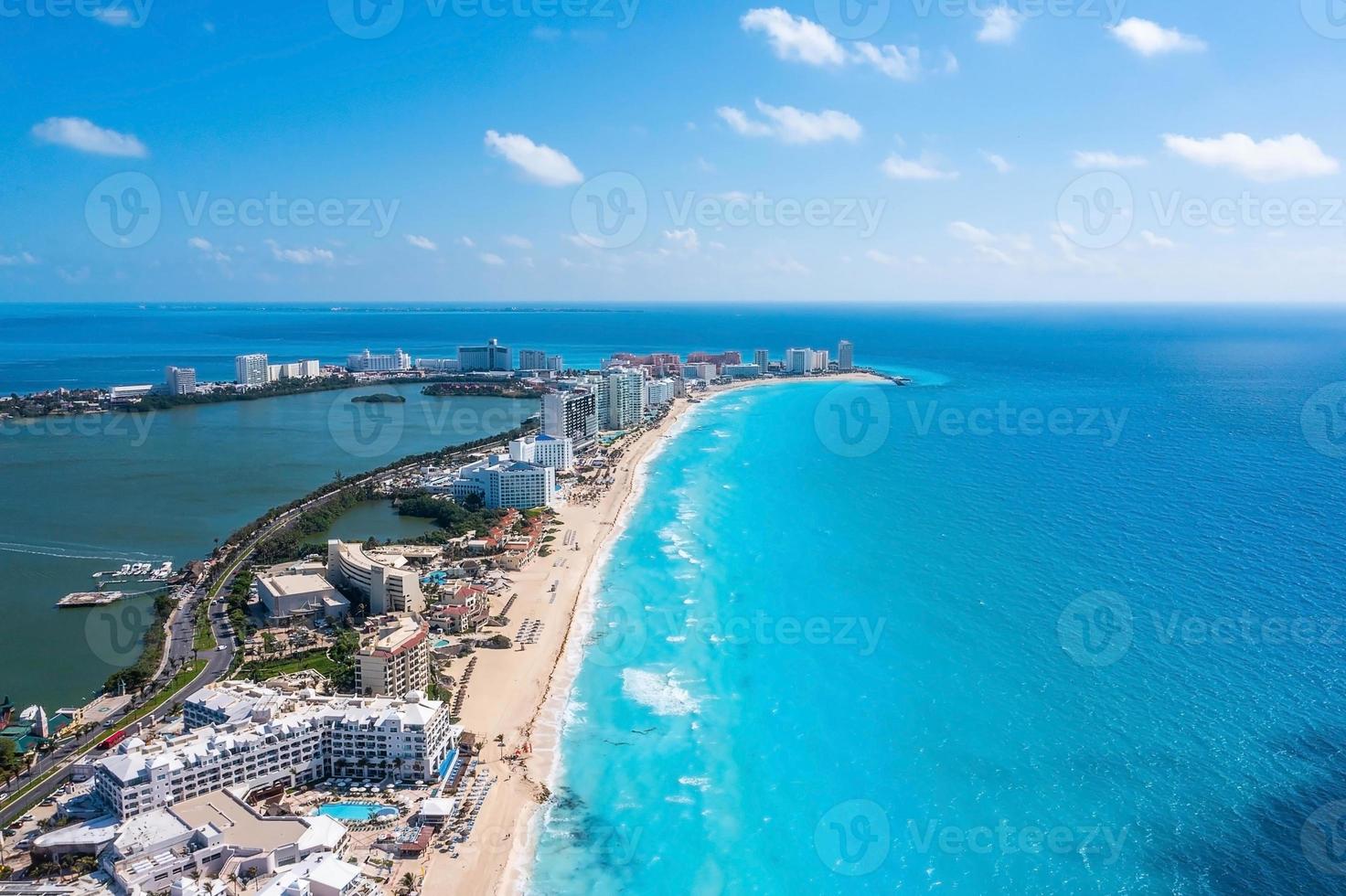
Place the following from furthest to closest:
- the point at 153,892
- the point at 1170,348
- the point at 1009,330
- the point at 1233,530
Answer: the point at 1009,330 → the point at 1170,348 → the point at 1233,530 → the point at 153,892

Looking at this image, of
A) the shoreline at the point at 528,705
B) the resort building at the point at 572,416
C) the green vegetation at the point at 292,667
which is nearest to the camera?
the shoreline at the point at 528,705

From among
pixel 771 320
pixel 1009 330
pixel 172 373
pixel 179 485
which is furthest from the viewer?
pixel 771 320

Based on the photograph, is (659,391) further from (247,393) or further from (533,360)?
(247,393)

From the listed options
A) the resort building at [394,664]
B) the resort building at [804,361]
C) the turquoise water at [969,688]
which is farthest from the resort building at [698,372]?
the resort building at [394,664]

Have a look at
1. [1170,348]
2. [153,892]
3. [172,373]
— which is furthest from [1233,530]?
[1170,348]

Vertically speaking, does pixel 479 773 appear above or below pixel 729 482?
below

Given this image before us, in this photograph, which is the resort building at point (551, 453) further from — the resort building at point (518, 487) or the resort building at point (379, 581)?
the resort building at point (379, 581)

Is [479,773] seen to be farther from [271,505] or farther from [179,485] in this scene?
[179,485]

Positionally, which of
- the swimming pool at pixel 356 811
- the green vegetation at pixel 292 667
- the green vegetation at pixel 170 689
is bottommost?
the swimming pool at pixel 356 811
